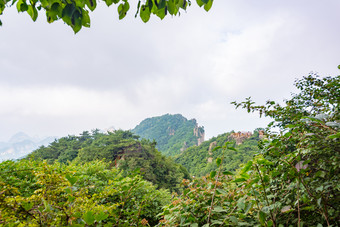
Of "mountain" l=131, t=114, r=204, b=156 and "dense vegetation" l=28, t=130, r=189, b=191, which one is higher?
"mountain" l=131, t=114, r=204, b=156

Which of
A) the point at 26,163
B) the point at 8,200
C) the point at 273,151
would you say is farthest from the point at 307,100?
the point at 26,163

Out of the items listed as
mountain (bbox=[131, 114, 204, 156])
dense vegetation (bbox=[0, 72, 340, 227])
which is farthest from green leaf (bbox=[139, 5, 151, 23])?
mountain (bbox=[131, 114, 204, 156])

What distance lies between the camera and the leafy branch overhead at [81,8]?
117 cm

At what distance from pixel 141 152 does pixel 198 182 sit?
58.3 feet

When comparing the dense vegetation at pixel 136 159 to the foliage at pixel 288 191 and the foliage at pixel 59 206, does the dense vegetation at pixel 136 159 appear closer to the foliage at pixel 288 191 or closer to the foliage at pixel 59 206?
the foliage at pixel 59 206

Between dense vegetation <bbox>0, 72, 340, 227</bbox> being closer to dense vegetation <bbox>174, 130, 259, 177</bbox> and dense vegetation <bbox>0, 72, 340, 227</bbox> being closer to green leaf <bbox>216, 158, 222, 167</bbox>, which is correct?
green leaf <bbox>216, 158, 222, 167</bbox>

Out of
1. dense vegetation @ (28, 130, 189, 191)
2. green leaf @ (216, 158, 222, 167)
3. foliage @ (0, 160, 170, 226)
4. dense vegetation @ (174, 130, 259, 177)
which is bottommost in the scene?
foliage @ (0, 160, 170, 226)

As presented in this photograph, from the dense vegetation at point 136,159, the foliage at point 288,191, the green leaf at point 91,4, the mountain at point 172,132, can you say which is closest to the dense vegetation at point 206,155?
the dense vegetation at point 136,159

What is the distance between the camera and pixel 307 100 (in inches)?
133

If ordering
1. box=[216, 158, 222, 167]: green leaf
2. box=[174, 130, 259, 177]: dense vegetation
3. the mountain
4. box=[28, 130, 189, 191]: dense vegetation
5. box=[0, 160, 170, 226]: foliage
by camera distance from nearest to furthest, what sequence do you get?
box=[0, 160, 170, 226]: foliage < box=[216, 158, 222, 167]: green leaf < box=[28, 130, 189, 191]: dense vegetation < box=[174, 130, 259, 177]: dense vegetation < the mountain

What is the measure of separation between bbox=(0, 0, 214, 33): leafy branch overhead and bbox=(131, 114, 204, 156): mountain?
2437 inches

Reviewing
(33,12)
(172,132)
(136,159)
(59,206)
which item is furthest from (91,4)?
(172,132)

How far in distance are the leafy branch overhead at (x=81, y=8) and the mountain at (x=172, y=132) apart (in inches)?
2437

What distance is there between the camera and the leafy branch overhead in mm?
1171
